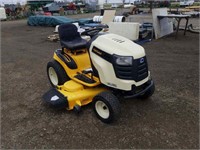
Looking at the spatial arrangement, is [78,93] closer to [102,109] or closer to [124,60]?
[102,109]

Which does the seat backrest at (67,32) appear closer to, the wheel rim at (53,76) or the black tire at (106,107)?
the wheel rim at (53,76)

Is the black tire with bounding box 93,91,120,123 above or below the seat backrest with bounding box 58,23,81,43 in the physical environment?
below

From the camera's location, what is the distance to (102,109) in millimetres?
3084

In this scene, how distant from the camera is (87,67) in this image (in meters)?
3.72

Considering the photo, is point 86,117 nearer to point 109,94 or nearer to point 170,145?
point 109,94

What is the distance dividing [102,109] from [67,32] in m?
1.58

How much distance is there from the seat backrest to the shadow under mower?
13cm

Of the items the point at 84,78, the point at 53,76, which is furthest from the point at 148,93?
the point at 53,76

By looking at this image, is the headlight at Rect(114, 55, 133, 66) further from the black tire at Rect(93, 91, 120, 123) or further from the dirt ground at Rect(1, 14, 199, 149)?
the dirt ground at Rect(1, 14, 199, 149)

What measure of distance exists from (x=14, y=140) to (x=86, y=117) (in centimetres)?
100

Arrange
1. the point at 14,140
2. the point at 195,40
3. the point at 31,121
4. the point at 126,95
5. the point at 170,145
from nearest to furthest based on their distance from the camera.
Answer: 1. the point at 170,145
2. the point at 14,140
3. the point at 126,95
4. the point at 31,121
5. the point at 195,40

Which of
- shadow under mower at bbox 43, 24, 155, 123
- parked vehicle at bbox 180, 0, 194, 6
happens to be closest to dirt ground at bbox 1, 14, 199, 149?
shadow under mower at bbox 43, 24, 155, 123

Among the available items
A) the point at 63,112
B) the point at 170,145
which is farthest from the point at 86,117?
the point at 170,145

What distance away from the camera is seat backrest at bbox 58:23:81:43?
12.5 feet
